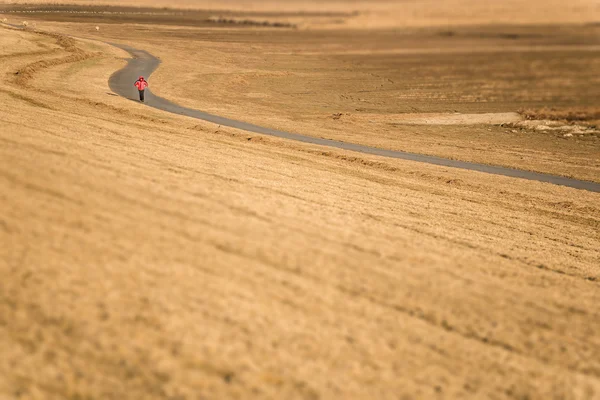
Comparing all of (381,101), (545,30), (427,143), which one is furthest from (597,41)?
(427,143)

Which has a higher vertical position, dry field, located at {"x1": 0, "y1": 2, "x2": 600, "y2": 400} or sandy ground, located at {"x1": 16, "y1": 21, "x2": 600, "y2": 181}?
sandy ground, located at {"x1": 16, "y1": 21, "x2": 600, "y2": 181}

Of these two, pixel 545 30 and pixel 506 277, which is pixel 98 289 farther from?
pixel 545 30

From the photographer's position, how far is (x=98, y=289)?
8.26 m

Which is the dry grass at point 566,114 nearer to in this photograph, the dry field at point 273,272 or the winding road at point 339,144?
the winding road at point 339,144

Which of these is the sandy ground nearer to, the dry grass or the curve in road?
the curve in road

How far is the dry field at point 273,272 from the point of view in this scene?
→ 7328 millimetres

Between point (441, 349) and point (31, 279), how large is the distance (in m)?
6.02

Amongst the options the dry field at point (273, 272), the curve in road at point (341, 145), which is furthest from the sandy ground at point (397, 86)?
the dry field at point (273, 272)

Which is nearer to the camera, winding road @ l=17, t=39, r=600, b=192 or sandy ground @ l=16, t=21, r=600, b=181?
winding road @ l=17, t=39, r=600, b=192

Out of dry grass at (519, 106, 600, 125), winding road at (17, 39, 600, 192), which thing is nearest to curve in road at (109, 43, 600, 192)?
winding road at (17, 39, 600, 192)

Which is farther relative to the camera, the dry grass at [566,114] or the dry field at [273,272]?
the dry grass at [566,114]

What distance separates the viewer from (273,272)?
9383 mm

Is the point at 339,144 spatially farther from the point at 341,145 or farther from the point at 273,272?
the point at 273,272

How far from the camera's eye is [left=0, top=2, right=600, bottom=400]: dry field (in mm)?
7328
